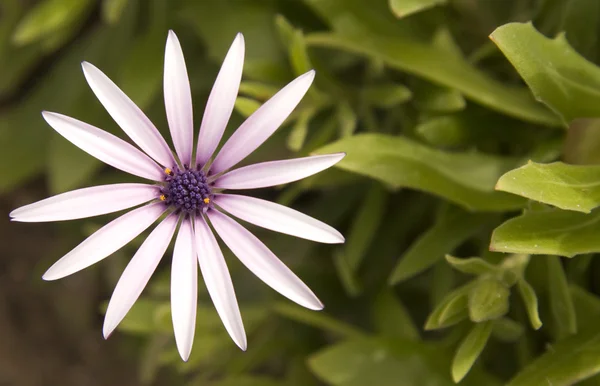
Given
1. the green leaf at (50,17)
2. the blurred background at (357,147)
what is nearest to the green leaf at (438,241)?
the blurred background at (357,147)

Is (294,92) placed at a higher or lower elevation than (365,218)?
higher

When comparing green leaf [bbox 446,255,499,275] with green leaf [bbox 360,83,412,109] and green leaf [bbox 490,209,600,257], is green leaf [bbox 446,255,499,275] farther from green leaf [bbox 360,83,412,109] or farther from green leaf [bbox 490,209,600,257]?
green leaf [bbox 360,83,412,109]

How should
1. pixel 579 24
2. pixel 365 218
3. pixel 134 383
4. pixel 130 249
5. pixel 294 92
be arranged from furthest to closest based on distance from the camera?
pixel 134 383, pixel 130 249, pixel 365 218, pixel 579 24, pixel 294 92

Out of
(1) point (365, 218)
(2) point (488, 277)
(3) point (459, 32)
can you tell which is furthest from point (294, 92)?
(3) point (459, 32)

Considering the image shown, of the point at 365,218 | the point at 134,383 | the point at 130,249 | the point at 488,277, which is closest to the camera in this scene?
the point at 488,277

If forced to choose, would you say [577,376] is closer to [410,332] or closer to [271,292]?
[410,332]

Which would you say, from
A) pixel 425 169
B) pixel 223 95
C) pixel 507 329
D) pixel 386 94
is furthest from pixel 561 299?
pixel 223 95
